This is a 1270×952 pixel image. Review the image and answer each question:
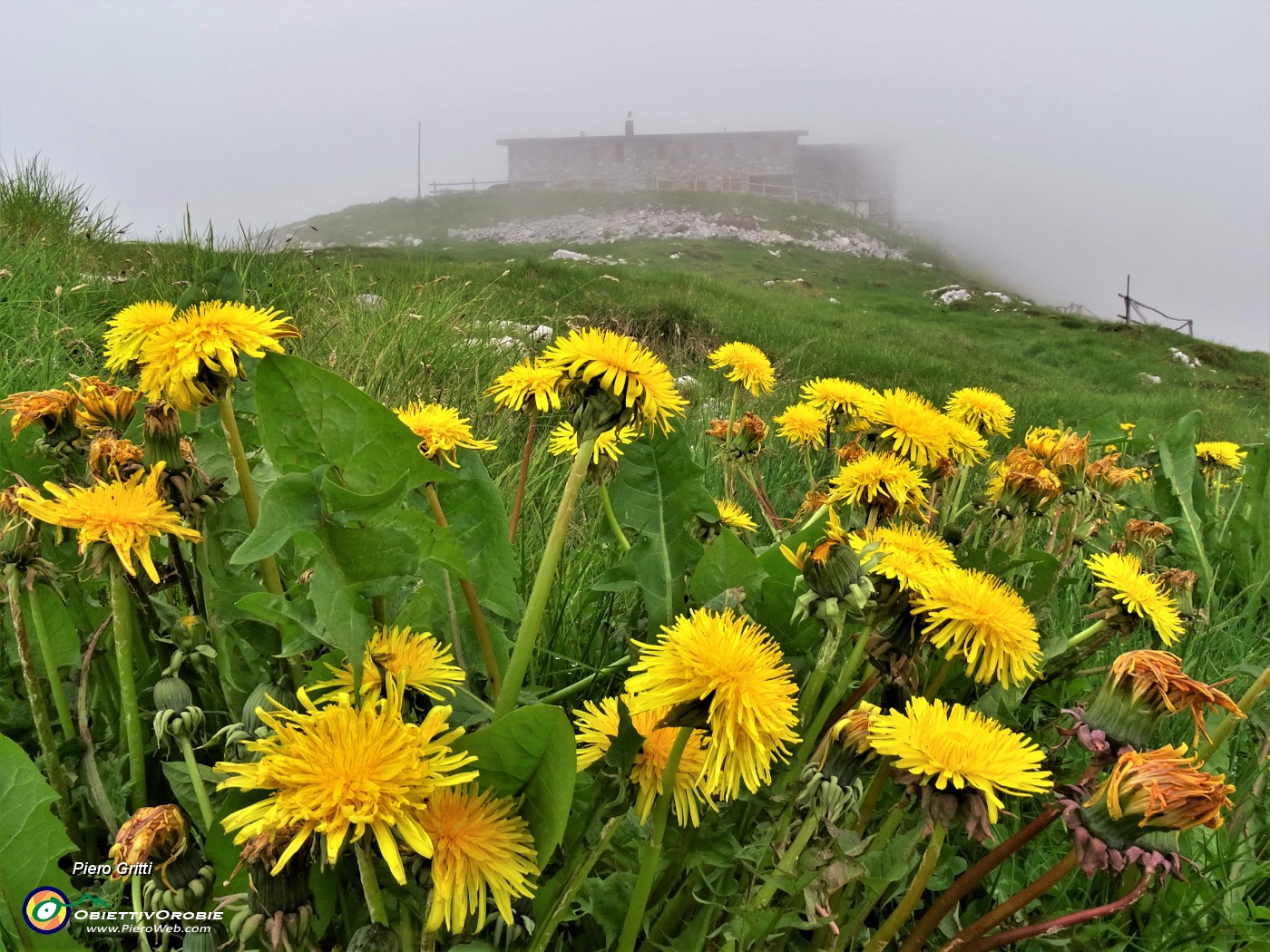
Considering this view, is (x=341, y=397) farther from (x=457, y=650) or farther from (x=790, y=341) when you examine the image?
(x=790, y=341)

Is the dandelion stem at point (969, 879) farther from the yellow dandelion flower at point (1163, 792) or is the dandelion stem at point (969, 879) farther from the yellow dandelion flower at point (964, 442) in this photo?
the yellow dandelion flower at point (964, 442)

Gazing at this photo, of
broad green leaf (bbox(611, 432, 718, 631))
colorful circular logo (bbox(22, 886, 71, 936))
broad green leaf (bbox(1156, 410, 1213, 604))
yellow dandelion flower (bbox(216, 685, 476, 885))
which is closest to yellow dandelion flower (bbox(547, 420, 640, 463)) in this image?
broad green leaf (bbox(611, 432, 718, 631))

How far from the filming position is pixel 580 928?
888 mm

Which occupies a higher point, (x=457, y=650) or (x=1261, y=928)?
(x=457, y=650)

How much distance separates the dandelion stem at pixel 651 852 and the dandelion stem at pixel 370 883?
0.25 meters


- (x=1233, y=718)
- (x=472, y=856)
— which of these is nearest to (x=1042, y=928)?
(x=1233, y=718)

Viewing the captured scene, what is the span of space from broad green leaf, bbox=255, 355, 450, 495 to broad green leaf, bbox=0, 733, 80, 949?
1.47 feet

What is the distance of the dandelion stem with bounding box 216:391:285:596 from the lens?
85 cm

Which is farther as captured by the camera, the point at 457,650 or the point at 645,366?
the point at 457,650

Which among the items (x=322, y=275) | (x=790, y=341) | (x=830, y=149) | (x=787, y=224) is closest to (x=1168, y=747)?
(x=322, y=275)

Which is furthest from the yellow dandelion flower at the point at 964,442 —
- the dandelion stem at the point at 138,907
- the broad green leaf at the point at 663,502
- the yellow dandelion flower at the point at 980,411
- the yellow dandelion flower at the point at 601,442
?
the dandelion stem at the point at 138,907

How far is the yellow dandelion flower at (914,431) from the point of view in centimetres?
145

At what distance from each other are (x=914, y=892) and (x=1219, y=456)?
2573mm

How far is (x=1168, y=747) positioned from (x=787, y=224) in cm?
5369
